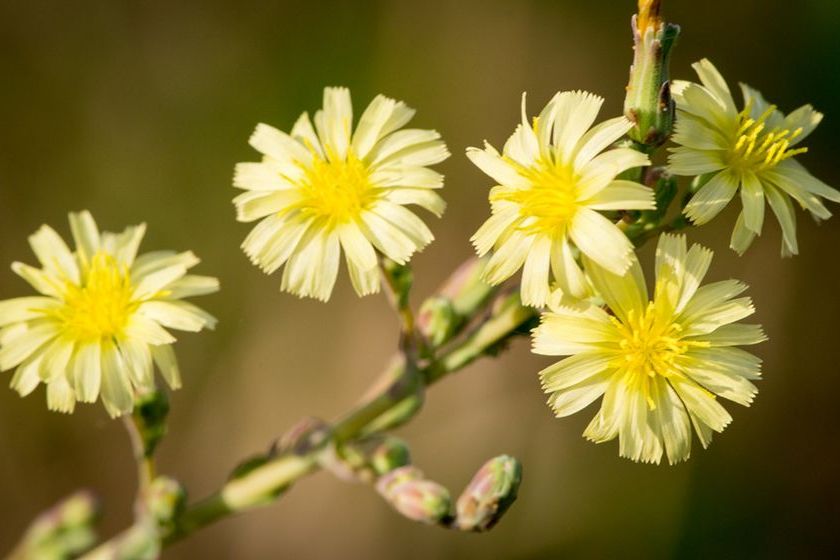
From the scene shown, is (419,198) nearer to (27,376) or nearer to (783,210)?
(783,210)

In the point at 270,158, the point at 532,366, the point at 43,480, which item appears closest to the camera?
the point at 270,158

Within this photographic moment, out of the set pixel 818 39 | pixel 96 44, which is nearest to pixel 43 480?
pixel 96 44

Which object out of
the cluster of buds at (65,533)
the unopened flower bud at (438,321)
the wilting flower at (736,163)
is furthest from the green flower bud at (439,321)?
the cluster of buds at (65,533)

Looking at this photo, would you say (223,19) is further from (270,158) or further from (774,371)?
(774,371)

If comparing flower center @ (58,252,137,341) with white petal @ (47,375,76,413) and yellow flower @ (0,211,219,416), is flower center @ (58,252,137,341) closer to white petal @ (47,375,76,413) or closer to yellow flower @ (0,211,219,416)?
yellow flower @ (0,211,219,416)

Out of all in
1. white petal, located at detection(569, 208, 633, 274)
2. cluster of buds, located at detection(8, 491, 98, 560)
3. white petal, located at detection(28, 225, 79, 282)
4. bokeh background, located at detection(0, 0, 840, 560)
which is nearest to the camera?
white petal, located at detection(569, 208, 633, 274)

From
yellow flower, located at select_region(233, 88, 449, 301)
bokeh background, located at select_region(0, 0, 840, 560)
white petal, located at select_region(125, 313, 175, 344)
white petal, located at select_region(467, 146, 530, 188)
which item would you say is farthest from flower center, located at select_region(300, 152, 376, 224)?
bokeh background, located at select_region(0, 0, 840, 560)
